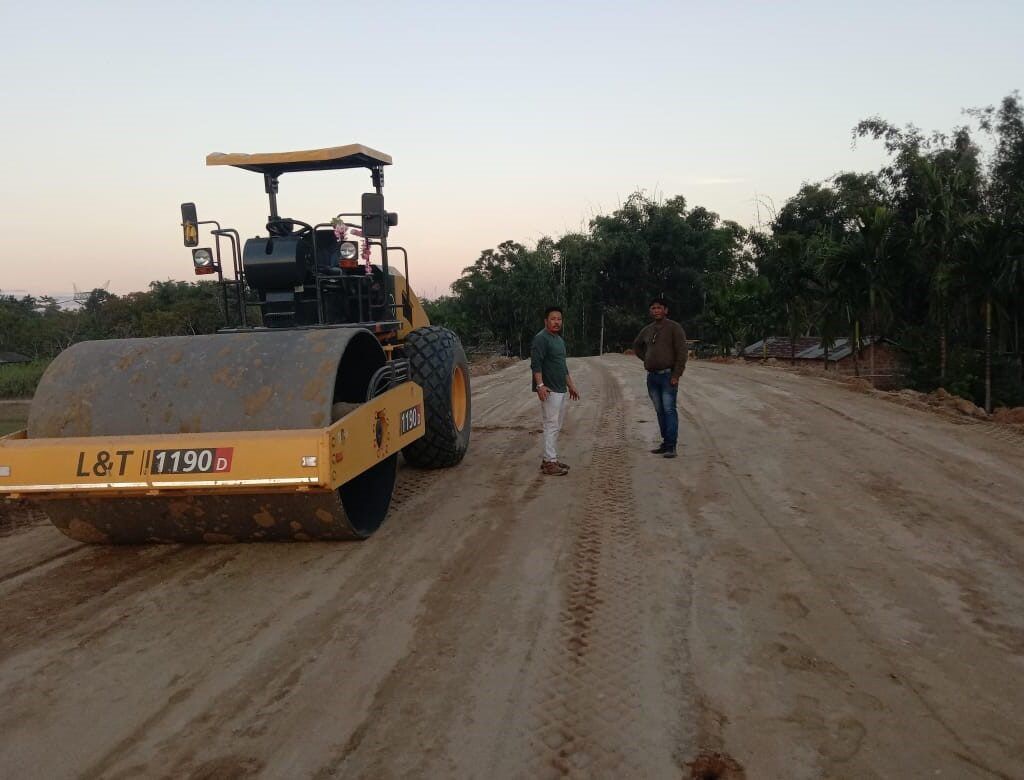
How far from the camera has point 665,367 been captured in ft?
25.5

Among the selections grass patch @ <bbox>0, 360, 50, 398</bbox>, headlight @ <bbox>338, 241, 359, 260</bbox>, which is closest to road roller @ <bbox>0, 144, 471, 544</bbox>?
headlight @ <bbox>338, 241, 359, 260</bbox>

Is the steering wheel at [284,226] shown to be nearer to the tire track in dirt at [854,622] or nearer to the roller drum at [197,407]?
the roller drum at [197,407]

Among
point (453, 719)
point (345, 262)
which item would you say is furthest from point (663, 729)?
point (345, 262)

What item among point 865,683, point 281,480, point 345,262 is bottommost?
point 865,683

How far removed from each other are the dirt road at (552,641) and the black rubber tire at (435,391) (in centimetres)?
76

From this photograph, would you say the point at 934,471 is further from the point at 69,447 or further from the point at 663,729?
the point at 69,447

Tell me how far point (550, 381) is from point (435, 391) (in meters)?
1.17

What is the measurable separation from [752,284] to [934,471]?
93.0 ft

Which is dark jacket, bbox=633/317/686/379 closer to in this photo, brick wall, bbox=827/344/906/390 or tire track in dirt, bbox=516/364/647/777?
tire track in dirt, bbox=516/364/647/777

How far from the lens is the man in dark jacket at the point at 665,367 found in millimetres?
7703

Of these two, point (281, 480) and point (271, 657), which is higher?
point (281, 480)

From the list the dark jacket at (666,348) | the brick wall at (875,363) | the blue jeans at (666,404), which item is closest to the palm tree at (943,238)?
the brick wall at (875,363)

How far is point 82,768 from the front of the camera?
8.76 ft

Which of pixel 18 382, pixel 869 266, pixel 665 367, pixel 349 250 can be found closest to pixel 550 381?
pixel 665 367
